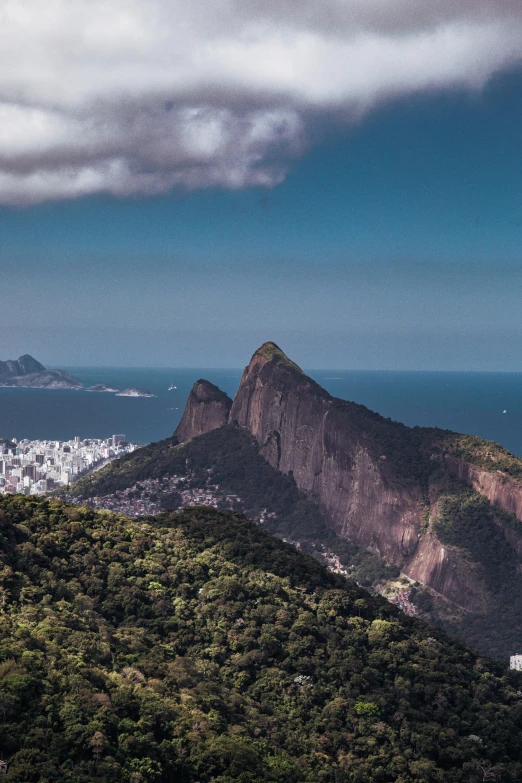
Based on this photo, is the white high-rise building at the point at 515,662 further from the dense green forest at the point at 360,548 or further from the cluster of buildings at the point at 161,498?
the cluster of buildings at the point at 161,498

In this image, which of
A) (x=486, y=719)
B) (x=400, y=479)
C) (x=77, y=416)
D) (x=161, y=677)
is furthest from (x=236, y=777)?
(x=77, y=416)

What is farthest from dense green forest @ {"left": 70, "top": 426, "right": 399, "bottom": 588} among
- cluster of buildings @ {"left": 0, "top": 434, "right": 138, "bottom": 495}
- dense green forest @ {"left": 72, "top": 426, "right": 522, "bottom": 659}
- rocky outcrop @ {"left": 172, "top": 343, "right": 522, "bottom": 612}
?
cluster of buildings @ {"left": 0, "top": 434, "right": 138, "bottom": 495}

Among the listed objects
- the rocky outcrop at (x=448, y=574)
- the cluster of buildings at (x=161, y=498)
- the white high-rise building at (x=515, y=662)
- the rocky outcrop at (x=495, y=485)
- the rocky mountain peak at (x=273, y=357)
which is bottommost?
the white high-rise building at (x=515, y=662)

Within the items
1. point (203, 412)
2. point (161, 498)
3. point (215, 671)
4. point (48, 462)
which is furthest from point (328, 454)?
point (215, 671)

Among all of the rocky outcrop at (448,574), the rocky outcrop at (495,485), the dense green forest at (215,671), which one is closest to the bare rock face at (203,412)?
the rocky outcrop at (495,485)

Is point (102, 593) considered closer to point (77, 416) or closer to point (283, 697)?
point (283, 697)

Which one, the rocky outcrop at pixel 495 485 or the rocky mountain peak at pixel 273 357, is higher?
the rocky mountain peak at pixel 273 357

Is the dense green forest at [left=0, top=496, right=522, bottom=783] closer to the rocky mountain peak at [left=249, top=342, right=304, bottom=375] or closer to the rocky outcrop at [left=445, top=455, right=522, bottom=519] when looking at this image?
the rocky outcrop at [left=445, top=455, right=522, bottom=519]
